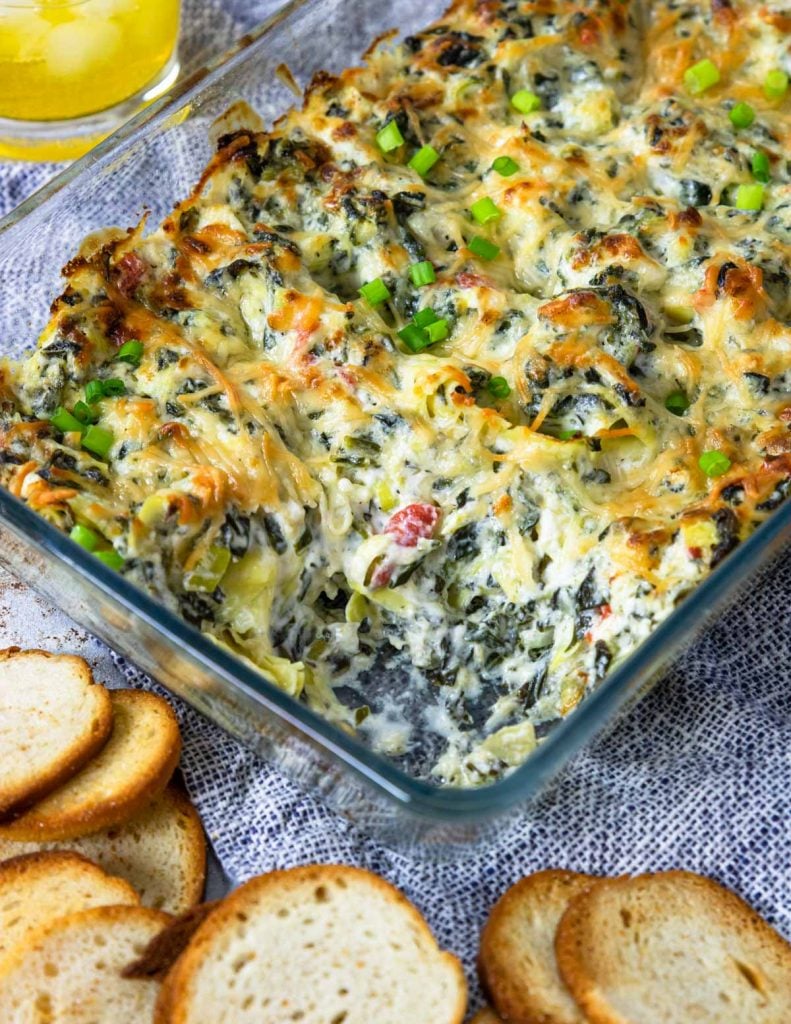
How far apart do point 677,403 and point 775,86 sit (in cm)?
114

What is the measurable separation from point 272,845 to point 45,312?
1.48m

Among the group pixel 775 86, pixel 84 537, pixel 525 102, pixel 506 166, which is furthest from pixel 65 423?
pixel 775 86

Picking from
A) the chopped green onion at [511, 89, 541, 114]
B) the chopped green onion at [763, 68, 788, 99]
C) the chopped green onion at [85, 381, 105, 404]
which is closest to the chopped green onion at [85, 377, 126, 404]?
the chopped green onion at [85, 381, 105, 404]

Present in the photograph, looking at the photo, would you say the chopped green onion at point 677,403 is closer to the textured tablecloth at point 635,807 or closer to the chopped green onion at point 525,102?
the textured tablecloth at point 635,807

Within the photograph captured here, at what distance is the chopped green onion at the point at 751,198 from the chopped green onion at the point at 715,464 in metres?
0.83

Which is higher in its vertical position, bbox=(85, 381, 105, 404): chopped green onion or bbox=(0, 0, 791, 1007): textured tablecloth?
bbox=(85, 381, 105, 404): chopped green onion

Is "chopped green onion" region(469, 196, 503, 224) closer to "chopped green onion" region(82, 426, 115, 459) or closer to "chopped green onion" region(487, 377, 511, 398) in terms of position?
"chopped green onion" region(487, 377, 511, 398)

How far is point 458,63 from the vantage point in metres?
4.04

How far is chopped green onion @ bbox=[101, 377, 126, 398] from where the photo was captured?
10.9 feet

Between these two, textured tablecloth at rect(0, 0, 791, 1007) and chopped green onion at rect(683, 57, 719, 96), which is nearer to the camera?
textured tablecloth at rect(0, 0, 791, 1007)

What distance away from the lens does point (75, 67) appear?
14.0 feet

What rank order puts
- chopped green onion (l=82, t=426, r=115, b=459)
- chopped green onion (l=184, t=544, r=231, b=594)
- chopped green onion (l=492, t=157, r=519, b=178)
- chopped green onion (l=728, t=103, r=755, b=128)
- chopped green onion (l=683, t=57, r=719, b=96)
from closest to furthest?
chopped green onion (l=184, t=544, r=231, b=594)
chopped green onion (l=82, t=426, r=115, b=459)
chopped green onion (l=492, t=157, r=519, b=178)
chopped green onion (l=728, t=103, r=755, b=128)
chopped green onion (l=683, t=57, r=719, b=96)

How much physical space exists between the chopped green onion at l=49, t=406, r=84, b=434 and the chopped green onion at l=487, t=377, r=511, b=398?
3.03 feet

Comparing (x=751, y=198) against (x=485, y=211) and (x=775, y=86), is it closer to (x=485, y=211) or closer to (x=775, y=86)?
(x=775, y=86)
